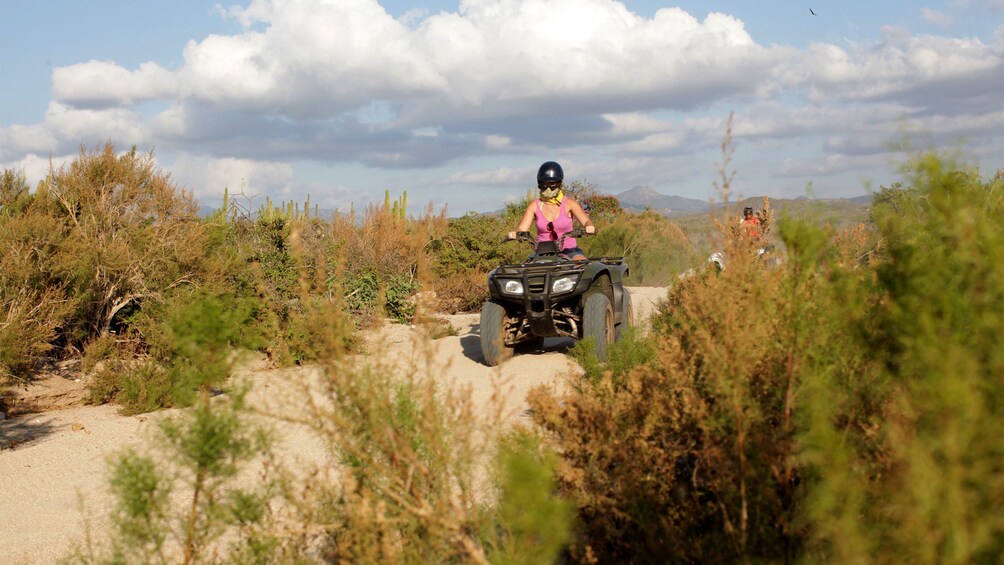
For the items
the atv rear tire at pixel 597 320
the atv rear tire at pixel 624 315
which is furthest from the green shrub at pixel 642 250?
the atv rear tire at pixel 597 320

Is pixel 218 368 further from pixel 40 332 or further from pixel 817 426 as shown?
pixel 40 332

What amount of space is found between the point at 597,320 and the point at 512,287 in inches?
37.4

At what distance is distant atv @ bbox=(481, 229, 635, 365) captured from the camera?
327 inches

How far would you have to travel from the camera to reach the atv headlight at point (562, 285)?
8.32 m

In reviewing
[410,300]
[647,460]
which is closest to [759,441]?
[647,460]

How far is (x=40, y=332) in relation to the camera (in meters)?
8.41

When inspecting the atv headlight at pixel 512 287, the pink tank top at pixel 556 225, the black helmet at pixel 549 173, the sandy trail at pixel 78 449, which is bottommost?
the sandy trail at pixel 78 449

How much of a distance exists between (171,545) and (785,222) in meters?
3.43

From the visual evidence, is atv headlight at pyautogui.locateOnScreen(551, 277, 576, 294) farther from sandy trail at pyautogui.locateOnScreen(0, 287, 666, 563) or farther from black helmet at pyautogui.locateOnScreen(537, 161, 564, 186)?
black helmet at pyautogui.locateOnScreen(537, 161, 564, 186)

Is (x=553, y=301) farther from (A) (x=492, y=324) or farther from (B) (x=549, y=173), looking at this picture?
(B) (x=549, y=173)

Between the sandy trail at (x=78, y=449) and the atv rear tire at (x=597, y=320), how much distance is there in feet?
1.93

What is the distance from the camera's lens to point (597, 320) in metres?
8.12

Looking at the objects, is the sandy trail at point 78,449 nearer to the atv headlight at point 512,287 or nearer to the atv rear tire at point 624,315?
the atv rear tire at point 624,315

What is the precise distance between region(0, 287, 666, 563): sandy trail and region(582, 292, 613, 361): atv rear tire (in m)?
0.59
